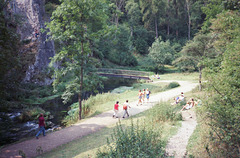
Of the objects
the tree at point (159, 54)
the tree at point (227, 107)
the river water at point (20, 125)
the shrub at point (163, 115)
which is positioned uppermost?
the tree at point (159, 54)

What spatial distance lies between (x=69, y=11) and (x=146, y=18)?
51.4m

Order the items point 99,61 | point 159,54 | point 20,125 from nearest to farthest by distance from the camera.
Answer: point 20,125
point 99,61
point 159,54

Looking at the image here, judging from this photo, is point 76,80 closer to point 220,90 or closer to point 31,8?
point 220,90

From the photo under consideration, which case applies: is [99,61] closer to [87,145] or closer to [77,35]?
[77,35]

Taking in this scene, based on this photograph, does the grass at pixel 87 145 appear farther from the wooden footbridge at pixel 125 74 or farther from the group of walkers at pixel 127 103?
the wooden footbridge at pixel 125 74

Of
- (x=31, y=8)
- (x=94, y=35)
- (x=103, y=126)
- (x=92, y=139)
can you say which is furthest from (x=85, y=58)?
(x=31, y=8)

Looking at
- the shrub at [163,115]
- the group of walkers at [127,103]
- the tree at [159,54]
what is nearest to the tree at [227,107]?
the shrub at [163,115]

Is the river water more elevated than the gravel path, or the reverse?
Result: the gravel path

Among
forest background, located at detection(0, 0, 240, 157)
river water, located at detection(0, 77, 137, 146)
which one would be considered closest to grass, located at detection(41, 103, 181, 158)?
forest background, located at detection(0, 0, 240, 157)

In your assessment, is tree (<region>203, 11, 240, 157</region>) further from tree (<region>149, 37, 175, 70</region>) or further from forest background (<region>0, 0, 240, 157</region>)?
tree (<region>149, 37, 175, 70</region>)

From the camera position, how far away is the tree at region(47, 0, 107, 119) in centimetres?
1242

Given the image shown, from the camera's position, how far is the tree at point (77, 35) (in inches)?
489

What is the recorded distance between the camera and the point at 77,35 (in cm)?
1296

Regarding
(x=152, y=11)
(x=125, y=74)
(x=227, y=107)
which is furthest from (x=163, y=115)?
(x=152, y=11)
